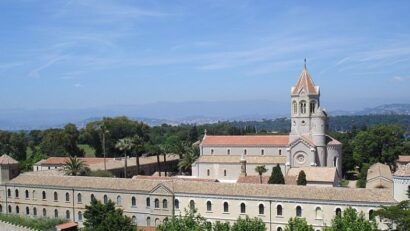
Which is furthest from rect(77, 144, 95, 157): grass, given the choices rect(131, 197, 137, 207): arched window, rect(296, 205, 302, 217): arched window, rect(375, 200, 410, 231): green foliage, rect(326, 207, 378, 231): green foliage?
rect(375, 200, 410, 231): green foliage

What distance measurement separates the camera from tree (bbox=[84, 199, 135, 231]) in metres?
41.8

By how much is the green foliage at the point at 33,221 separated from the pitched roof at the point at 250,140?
30.7 m

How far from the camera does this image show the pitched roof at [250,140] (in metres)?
73.9

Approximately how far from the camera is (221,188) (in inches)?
1967

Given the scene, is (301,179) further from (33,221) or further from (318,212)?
(33,221)

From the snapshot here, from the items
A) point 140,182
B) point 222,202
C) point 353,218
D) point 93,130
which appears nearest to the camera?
point 353,218

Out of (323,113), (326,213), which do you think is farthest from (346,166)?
(326,213)

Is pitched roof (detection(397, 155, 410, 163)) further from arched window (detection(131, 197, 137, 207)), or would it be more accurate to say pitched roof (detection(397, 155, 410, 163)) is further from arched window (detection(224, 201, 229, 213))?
arched window (detection(131, 197, 137, 207))

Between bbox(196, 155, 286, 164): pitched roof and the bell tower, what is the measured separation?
3.61 meters

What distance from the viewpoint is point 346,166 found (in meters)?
83.4

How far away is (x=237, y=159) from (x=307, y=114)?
13.0 metres

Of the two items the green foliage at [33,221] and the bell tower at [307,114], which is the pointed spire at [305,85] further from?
the green foliage at [33,221]

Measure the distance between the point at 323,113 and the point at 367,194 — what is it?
92.8 ft

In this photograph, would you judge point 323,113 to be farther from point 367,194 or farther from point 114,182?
point 114,182
